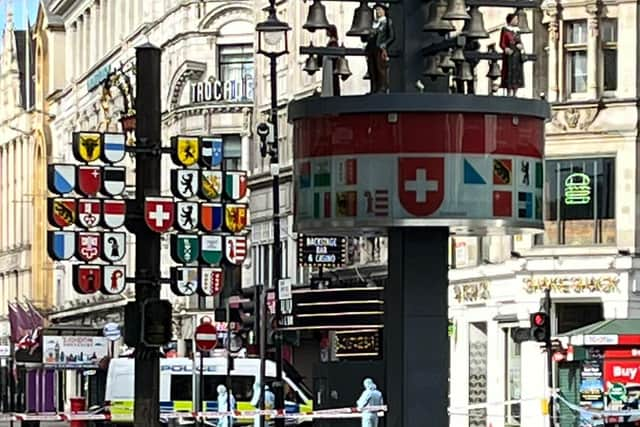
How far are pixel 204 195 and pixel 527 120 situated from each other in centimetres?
660

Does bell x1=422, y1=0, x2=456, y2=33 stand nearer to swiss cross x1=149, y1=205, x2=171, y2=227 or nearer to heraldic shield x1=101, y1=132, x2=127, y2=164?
swiss cross x1=149, y1=205, x2=171, y2=227

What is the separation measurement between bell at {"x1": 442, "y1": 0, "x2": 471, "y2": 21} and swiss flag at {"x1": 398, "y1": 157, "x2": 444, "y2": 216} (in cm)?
141

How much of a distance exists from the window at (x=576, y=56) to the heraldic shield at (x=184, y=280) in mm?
18470

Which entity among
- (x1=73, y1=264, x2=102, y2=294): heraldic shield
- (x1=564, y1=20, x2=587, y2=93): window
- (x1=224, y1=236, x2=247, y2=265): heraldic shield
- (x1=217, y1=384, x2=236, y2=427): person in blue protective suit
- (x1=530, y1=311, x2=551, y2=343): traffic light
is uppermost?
(x1=564, y1=20, x2=587, y2=93): window

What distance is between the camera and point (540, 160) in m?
19.7

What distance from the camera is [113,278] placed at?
24328 millimetres

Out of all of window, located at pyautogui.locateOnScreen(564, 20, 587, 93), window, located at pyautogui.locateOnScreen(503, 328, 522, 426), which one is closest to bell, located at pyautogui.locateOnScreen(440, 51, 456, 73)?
window, located at pyautogui.locateOnScreen(564, 20, 587, 93)

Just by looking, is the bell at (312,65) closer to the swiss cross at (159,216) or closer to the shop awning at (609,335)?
the swiss cross at (159,216)

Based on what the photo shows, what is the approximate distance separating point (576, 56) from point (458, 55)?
27199 mm

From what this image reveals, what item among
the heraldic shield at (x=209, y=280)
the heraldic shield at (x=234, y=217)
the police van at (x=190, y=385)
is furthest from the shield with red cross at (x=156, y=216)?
the police van at (x=190, y=385)

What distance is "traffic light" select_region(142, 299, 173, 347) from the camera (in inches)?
893

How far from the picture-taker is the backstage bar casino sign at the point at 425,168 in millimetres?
19031

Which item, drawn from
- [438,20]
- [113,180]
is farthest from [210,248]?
[438,20]

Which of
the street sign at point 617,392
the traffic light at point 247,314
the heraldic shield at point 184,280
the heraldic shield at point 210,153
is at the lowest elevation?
the street sign at point 617,392
